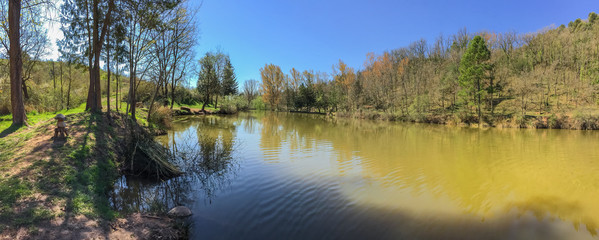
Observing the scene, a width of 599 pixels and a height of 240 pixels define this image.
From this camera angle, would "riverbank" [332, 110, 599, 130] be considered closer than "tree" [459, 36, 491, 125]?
Yes

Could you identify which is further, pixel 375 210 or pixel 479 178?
pixel 479 178

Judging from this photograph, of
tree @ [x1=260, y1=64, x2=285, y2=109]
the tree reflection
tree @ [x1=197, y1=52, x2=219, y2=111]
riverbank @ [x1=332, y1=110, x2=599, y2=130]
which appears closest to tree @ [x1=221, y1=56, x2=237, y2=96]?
tree @ [x1=197, y1=52, x2=219, y2=111]

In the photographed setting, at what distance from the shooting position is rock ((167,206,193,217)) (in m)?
4.84

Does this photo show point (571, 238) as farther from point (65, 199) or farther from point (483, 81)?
point (483, 81)

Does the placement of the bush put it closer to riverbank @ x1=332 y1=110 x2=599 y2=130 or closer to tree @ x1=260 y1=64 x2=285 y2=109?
riverbank @ x1=332 y1=110 x2=599 y2=130

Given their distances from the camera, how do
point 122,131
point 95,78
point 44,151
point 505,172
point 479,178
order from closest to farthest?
point 44,151, point 479,178, point 505,172, point 122,131, point 95,78

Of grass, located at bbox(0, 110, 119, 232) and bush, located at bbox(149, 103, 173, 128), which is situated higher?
bush, located at bbox(149, 103, 173, 128)

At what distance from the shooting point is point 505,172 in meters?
8.95

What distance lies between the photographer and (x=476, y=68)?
97.7 ft

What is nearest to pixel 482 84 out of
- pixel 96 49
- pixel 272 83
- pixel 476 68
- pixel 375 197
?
pixel 476 68

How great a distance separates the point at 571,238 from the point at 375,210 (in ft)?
11.2

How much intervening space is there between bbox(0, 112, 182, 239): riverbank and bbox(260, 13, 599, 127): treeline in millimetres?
33885

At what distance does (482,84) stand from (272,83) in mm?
42598

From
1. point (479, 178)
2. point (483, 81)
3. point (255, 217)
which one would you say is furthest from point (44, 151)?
point (483, 81)
